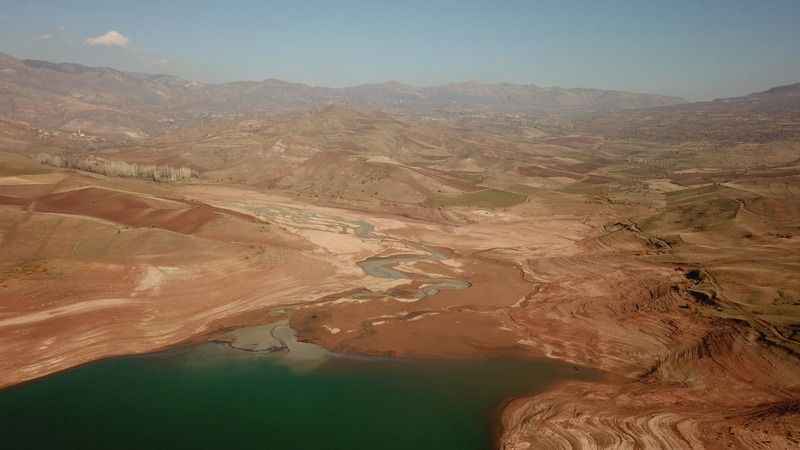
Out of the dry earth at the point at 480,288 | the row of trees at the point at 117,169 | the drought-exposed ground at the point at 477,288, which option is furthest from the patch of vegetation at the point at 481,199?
the row of trees at the point at 117,169

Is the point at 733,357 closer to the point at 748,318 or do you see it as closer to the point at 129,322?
the point at 748,318

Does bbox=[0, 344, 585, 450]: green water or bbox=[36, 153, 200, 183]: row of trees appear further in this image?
bbox=[36, 153, 200, 183]: row of trees

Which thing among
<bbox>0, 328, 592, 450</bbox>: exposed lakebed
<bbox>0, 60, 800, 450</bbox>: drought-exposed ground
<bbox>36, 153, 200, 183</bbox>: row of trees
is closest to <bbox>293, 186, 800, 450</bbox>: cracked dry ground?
<bbox>0, 60, 800, 450</bbox>: drought-exposed ground

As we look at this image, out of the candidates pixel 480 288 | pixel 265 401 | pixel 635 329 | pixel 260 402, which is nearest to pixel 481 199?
pixel 480 288

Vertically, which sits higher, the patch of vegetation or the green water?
the patch of vegetation

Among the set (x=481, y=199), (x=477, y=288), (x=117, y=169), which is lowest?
(x=477, y=288)

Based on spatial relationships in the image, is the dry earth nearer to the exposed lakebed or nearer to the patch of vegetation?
the exposed lakebed

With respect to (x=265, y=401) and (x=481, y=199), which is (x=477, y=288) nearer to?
(x=265, y=401)
